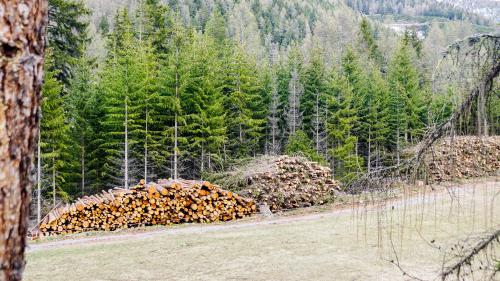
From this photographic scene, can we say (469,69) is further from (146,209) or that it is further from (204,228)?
(146,209)

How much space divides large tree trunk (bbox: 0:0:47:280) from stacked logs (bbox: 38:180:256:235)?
503 inches

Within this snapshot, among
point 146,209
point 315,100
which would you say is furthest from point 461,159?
point 315,100

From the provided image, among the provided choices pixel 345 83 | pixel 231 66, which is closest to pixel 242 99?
pixel 231 66

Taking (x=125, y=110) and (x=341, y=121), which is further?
(x=341, y=121)

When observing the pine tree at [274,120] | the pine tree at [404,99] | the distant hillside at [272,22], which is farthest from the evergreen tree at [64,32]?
the distant hillside at [272,22]

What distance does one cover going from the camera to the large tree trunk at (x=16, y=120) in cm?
148

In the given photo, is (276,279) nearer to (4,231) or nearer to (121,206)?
(4,231)

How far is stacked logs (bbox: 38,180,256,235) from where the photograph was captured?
44.7 ft

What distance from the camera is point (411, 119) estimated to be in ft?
107

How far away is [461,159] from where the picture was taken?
3.18 m

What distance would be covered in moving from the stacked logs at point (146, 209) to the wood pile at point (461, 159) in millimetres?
11687

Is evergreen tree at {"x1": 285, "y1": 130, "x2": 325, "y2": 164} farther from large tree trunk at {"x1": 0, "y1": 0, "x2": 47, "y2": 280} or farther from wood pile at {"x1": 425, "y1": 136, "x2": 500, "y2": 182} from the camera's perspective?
large tree trunk at {"x1": 0, "y1": 0, "x2": 47, "y2": 280}

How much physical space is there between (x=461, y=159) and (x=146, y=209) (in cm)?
1211

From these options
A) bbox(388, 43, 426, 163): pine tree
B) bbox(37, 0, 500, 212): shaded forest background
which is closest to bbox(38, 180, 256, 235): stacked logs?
bbox(37, 0, 500, 212): shaded forest background
